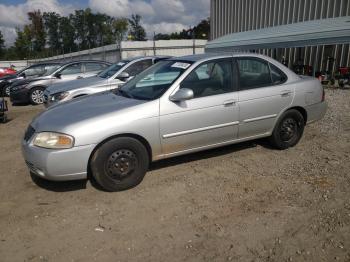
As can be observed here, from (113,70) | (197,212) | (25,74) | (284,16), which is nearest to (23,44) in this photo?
(25,74)

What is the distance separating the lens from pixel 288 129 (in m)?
5.31

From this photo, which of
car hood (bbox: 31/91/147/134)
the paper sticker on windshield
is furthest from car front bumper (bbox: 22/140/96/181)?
the paper sticker on windshield

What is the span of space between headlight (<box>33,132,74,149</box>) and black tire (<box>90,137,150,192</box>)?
34 cm

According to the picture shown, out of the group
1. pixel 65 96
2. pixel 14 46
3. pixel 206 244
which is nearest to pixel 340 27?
pixel 65 96

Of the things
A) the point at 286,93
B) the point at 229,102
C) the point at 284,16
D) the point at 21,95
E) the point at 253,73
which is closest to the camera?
the point at 229,102

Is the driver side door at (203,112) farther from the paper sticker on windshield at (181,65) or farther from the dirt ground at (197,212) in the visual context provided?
the dirt ground at (197,212)

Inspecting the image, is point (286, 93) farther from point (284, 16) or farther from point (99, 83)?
point (284, 16)

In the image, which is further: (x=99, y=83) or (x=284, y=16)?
(x=284, y=16)

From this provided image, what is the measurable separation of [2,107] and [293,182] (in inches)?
300

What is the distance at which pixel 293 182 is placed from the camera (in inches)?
166

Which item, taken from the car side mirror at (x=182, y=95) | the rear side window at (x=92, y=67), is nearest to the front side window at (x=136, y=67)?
the rear side window at (x=92, y=67)

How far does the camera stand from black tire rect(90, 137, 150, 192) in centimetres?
387

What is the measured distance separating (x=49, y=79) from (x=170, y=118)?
855 centimetres

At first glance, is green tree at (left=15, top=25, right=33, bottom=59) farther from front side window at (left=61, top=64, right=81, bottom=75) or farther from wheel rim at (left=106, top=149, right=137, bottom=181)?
wheel rim at (left=106, top=149, right=137, bottom=181)
